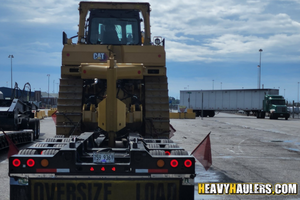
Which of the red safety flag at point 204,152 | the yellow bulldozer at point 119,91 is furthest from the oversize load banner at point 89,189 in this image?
the red safety flag at point 204,152

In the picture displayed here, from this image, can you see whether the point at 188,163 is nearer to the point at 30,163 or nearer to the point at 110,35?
the point at 30,163

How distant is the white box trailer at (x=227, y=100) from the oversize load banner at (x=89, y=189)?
135 feet

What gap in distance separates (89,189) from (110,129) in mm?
1623

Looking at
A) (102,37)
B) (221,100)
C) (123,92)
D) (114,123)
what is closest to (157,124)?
(123,92)

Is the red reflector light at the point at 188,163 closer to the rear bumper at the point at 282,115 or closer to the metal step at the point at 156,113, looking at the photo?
the metal step at the point at 156,113

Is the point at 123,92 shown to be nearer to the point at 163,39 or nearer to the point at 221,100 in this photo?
the point at 163,39

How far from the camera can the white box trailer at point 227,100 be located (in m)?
46.9

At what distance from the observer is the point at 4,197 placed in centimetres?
625

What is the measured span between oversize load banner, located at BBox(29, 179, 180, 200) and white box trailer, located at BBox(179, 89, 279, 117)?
1625 inches

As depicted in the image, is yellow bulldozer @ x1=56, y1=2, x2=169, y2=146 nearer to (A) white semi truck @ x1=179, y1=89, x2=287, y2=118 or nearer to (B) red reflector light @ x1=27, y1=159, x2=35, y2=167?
(B) red reflector light @ x1=27, y1=159, x2=35, y2=167

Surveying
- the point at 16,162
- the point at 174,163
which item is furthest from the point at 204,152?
the point at 16,162

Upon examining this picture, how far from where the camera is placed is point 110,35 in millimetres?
8961

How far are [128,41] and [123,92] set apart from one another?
1.72m

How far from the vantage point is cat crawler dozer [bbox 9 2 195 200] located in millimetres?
4719
